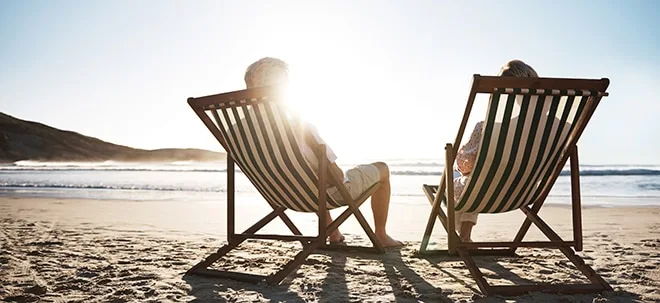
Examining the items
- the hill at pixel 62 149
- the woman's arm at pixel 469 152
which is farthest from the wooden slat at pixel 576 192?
the hill at pixel 62 149

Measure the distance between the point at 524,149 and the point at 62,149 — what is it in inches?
1685

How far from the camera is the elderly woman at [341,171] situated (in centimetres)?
326

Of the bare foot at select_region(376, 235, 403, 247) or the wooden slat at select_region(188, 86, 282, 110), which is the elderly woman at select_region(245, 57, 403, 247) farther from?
the wooden slat at select_region(188, 86, 282, 110)

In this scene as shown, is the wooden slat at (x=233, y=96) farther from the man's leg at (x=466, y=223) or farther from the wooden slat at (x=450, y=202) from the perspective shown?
the man's leg at (x=466, y=223)

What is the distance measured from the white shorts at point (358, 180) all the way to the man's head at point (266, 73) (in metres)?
0.77

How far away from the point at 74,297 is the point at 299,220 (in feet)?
13.0

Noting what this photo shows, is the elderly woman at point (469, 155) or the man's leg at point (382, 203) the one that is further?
the man's leg at point (382, 203)

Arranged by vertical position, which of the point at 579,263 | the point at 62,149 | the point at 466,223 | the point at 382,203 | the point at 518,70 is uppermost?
the point at 62,149

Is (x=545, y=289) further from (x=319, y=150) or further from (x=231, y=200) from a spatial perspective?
(x=231, y=200)

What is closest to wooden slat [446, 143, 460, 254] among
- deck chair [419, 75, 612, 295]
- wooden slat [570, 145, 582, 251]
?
deck chair [419, 75, 612, 295]

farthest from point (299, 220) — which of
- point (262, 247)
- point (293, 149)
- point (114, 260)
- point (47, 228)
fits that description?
point (293, 149)

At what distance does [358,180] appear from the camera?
3697mm

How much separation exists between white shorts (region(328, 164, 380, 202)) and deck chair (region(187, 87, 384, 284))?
60 millimetres

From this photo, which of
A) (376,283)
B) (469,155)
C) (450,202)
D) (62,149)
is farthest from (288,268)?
(62,149)
